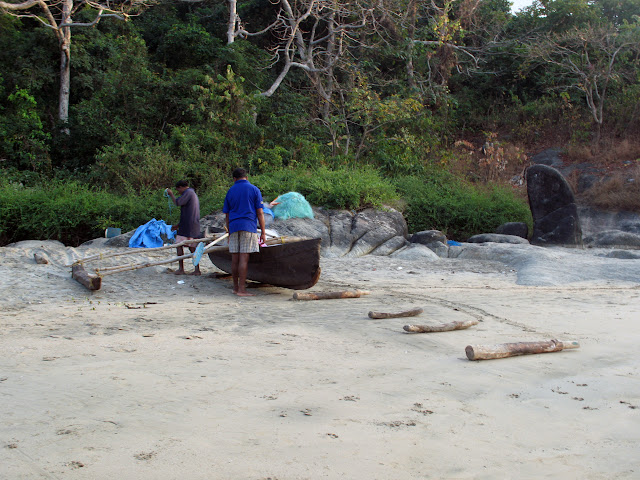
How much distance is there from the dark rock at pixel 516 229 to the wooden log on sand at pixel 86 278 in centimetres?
978

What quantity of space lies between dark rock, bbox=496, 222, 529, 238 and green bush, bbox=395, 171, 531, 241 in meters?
0.50

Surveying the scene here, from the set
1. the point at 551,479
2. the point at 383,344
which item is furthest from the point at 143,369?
the point at 551,479

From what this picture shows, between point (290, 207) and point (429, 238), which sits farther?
point (429, 238)

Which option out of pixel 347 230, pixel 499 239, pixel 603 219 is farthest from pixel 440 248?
pixel 603 219

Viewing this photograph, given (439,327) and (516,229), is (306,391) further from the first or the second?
(516,229)

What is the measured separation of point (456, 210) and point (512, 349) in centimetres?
1036

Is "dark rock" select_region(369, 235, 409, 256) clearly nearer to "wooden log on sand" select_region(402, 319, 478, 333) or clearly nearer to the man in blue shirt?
the man in blue shirt

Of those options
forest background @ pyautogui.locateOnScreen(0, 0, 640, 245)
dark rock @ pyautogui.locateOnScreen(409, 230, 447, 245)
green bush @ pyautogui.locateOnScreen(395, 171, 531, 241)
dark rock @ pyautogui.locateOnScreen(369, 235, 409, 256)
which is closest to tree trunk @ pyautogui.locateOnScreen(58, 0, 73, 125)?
forest background @ pyautogui.locateOnScreen(0, 0, 640, 245)

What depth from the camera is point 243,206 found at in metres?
7.82

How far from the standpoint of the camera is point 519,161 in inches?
824

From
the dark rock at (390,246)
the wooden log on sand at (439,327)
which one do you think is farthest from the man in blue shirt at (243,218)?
the dark rock at (390,246)

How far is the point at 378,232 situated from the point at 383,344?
24.6 feet

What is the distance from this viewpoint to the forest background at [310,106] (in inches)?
590

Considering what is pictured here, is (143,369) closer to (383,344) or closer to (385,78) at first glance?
(383,344)
